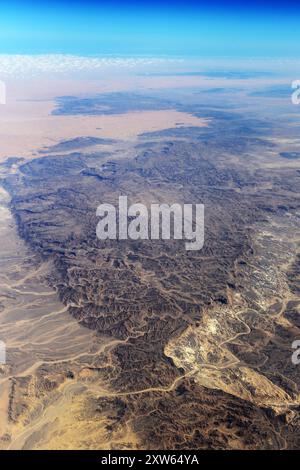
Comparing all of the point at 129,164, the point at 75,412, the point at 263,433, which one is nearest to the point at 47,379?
the point at 75,412

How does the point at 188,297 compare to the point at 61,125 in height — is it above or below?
below

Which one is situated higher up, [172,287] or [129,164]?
[129,164]

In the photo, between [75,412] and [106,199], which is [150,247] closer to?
[106,199]

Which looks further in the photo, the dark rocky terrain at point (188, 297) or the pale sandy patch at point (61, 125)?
the pale sandy patch at point (61, 125)

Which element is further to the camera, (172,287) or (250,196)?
(250,196)

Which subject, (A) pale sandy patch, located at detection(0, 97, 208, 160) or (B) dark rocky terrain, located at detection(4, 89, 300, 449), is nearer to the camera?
(B) dark rocky terrain, located at detection(4, 89, 300, 449)

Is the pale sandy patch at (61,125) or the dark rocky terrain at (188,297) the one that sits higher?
the pale sandy patch at (61,125)


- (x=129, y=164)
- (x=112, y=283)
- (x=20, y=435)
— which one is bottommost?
(x=20, y=435)

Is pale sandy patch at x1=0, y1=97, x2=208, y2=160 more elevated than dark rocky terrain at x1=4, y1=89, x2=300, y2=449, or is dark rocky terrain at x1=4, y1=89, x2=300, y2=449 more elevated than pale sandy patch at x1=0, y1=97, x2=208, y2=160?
pale sandy patch at x1=0, y1=97, x2=208, y2=160

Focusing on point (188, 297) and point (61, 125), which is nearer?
point (188, 297)
